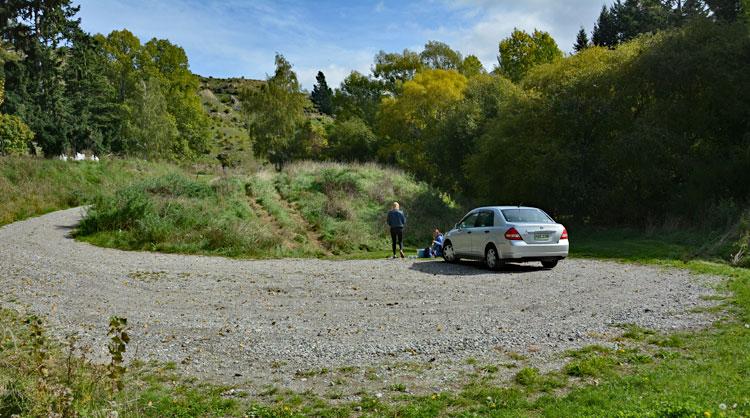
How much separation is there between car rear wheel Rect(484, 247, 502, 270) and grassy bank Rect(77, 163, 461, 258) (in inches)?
246

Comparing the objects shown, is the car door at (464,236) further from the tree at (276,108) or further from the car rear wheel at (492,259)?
the tree at (276,108)

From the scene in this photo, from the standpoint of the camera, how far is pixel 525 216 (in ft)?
50.6

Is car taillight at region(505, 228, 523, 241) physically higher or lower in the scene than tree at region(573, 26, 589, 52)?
lower

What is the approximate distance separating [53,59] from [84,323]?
44.3 metres

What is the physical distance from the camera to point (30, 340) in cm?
776

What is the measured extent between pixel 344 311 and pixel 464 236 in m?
7.36

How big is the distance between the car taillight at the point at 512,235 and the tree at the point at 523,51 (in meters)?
40.1

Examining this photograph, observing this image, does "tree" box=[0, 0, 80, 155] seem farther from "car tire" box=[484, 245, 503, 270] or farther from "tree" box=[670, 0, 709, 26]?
"tree" box=[670, 0, 709, 26]

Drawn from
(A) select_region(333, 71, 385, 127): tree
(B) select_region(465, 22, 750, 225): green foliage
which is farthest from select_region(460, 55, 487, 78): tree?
(B) select_region(465, 22, 750, 225): green foliage

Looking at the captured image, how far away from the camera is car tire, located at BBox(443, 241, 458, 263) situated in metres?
17.6

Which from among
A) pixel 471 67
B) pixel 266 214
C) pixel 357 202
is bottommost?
pixel 266 214

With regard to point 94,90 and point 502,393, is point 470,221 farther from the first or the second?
point 94,90

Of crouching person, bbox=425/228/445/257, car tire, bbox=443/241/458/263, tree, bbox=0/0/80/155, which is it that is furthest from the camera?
tree, bbox=0/0/80/155

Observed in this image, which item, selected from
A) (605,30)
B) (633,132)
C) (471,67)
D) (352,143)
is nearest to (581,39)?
(605,30)
